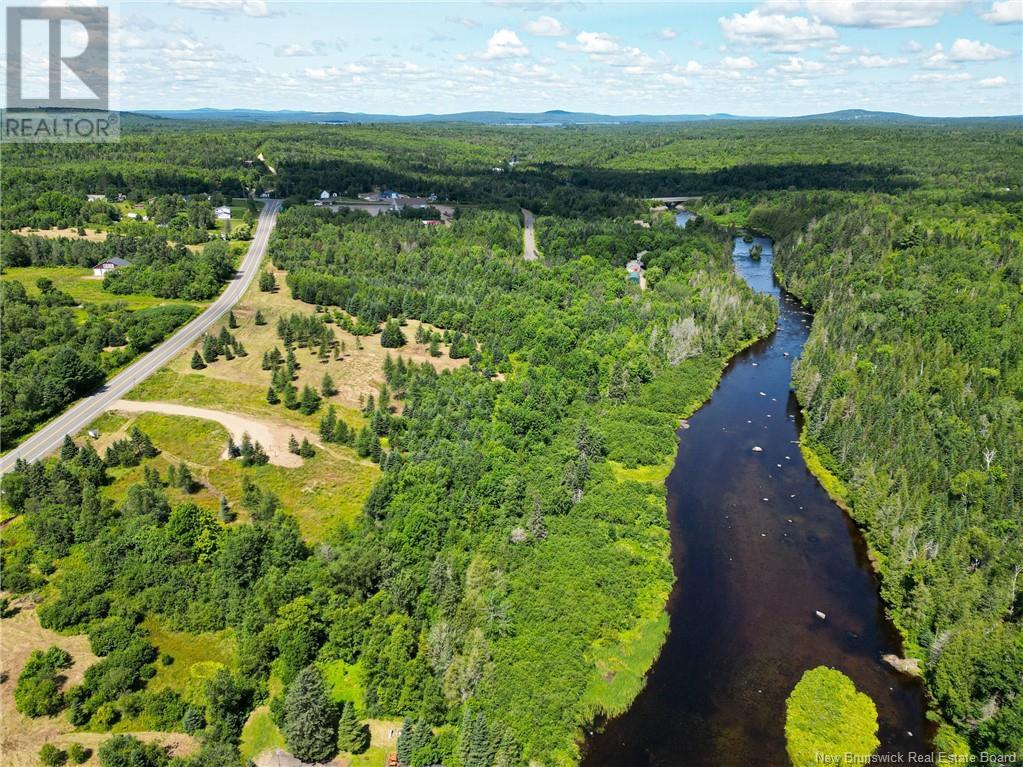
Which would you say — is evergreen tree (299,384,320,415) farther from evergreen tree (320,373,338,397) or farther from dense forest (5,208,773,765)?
dense forest (5,208,773,765)

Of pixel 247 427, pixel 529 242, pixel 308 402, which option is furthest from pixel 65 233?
pixel 529 242

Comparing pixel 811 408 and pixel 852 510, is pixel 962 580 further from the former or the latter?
pixel 811 408

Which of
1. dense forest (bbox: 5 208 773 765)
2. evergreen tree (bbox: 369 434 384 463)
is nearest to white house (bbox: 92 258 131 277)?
dense forest (bbox: 5 208 773 765)

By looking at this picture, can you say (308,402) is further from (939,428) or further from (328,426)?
(939,428)

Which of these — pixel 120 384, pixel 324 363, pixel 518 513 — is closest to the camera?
pixel 518 513

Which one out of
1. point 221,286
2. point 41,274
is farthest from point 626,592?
point 41,274

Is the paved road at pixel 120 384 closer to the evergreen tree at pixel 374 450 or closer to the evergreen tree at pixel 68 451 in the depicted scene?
the evergreen tree at pixel 68 451
